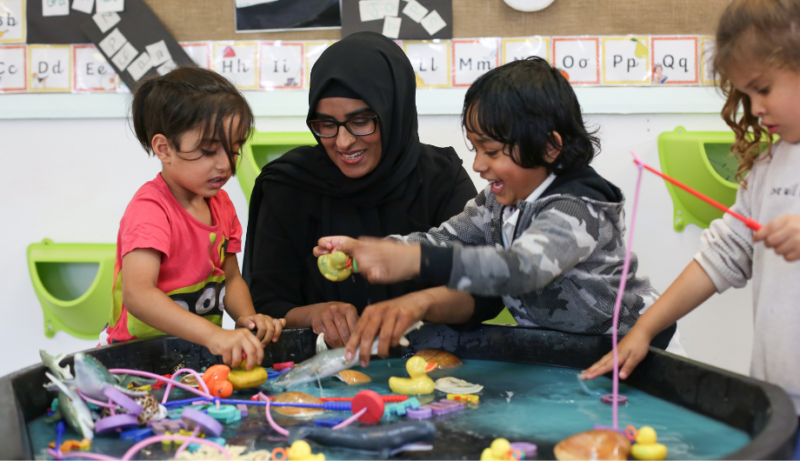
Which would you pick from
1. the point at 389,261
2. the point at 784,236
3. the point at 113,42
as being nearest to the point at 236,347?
the point at 389,261

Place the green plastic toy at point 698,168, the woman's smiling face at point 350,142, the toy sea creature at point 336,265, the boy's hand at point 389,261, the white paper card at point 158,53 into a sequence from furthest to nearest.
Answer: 1. the white paper card at point 158,53
2. the green plastic toy at point 698,168
3. the woman's smiling face at point 350,142
4. the toy sea creature at point 336,265
5. the boy's hand at point 389,261

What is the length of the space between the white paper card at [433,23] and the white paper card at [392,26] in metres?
0.07

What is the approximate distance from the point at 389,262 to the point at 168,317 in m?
0.41

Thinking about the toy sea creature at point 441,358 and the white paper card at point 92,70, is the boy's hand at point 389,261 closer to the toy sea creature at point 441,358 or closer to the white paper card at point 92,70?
the toy sea creature at point 441,358

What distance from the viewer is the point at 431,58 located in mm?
1893

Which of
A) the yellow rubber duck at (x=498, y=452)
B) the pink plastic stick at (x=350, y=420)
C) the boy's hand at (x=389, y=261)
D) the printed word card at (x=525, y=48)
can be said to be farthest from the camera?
the printed word card at (x=525, y=48)

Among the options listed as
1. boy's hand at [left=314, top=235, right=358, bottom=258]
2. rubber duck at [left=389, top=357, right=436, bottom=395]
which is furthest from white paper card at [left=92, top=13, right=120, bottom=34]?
rubber duck at [left=389, top=357, right=436, bottom=395]

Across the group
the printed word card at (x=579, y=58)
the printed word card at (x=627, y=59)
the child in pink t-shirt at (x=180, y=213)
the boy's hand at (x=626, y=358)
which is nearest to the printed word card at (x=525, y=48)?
the printed word card at (x=579, y=58)

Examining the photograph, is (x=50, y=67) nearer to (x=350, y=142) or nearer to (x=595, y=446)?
(x=350, y=142)

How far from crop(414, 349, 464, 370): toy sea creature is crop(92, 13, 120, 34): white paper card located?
1.52m

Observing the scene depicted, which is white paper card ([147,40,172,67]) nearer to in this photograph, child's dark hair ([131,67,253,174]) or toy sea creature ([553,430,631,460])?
child's dark hair ([131,67,253,174])

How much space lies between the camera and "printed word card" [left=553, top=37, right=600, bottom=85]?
6.06 feet

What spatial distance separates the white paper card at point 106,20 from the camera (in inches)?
77.7

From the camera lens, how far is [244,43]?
194cm
